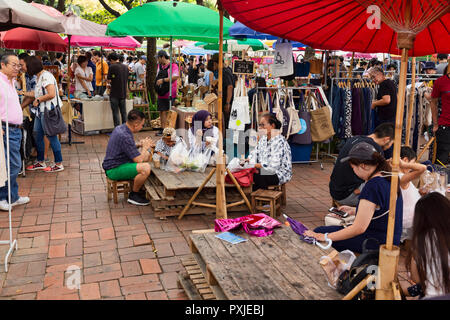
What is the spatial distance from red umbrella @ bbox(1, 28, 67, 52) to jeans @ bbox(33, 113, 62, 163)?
104 inches

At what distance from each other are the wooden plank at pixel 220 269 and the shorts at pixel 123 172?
93.6 inches

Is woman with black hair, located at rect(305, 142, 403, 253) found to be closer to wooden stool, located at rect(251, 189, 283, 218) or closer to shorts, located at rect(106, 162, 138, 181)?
wooden stool, located at rect(251, 189, 283, 218)

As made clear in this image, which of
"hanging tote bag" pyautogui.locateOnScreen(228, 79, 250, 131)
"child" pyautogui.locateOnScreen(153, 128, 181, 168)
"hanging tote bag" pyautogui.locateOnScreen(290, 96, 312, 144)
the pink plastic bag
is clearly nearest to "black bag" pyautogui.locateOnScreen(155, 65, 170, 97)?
"hanging tote bag" pyautogui.locateOnScreen(228, 79, 250, 131)

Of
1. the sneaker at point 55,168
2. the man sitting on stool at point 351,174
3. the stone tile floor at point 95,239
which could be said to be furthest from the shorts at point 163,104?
the man sitting on stool at point 351,174

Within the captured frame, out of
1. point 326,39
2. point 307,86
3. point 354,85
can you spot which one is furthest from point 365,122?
point 326,39

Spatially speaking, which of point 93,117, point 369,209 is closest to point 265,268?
point 369,209

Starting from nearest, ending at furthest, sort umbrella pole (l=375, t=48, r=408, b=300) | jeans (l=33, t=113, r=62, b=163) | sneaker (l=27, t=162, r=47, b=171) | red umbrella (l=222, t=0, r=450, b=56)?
1. umbrella pole (l=375, t=48, r=408, b=300)
2. red umbrella (l=222, t=0, r=450, b=56)
3. jeans (l=33, t=113, r=62, b=163)
4. sneaker (l=27, t=162, r=47, b=171)

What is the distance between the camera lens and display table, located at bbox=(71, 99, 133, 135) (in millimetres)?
10280

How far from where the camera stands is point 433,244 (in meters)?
2.23

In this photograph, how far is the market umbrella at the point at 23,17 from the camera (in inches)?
191

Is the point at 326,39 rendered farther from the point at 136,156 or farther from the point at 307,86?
the point at 307,86

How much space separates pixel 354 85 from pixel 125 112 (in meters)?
5.20

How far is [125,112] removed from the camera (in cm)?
1044

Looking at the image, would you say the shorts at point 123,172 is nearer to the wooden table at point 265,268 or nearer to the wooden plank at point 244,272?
the wooden table at point 265,268
